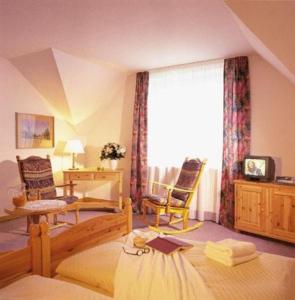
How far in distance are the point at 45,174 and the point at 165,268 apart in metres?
3.30

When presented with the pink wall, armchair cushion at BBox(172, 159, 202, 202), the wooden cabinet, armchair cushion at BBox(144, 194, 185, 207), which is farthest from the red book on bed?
the pink wall

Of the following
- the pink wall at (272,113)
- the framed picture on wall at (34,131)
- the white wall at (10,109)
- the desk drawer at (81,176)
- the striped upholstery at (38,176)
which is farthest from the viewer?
the desk drawer at (81,176)

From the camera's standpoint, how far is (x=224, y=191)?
444 cm

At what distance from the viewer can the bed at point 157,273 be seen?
1.54m

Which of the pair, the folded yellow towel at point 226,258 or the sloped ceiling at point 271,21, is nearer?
the folded yellow towel at point 226,258

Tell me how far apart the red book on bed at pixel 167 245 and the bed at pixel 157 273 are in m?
0.05

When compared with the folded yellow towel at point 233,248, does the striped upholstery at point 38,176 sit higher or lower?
higher

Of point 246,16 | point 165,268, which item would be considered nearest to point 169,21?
point 246,16

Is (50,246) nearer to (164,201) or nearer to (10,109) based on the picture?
(164,201)

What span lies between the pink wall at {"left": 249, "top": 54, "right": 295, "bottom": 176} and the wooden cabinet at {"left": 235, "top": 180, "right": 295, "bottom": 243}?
19.8 inches

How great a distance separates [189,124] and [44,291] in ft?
12.4

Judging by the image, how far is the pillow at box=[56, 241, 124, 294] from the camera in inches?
68.5

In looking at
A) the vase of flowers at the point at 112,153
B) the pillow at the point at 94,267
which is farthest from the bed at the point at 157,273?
the vase of flowers at the point at 112,153

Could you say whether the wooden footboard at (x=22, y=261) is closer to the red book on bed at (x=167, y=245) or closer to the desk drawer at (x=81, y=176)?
the red book on bed at (x=167, y=245)
